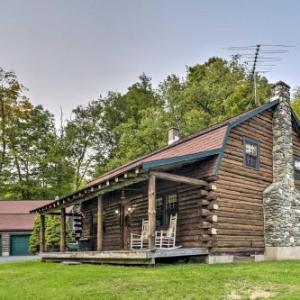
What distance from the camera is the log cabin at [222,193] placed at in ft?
42.9

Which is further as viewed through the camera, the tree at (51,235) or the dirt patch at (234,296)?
the tree at (51,235)

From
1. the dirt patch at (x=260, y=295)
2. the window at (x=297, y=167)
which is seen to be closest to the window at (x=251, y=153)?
the window at (x=297, y=167)

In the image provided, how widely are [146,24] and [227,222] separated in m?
11.0

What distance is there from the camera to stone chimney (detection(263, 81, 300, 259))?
49.3 feet

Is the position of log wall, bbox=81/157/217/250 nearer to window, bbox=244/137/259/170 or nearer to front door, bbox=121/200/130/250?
front door, bbox=121/200/130/250

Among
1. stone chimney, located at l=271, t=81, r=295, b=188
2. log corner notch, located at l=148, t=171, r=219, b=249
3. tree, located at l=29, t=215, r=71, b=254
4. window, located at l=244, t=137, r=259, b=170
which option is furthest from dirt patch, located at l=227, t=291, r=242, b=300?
tree, located at l=29, t=215, r=71, b=254

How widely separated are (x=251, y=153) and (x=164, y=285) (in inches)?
337

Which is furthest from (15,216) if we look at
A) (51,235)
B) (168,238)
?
(168,238)

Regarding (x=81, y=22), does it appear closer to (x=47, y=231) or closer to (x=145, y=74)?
(x=47, y=231)

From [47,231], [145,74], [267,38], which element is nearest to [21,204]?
[47,231]

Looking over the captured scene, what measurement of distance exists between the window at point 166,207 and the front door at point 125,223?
240cm

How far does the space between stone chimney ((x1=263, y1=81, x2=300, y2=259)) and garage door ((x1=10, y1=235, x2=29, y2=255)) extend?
22.5 metres

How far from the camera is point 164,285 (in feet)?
26.9

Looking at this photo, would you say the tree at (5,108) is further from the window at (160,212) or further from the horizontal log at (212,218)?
the horizontal log at (212,218)
